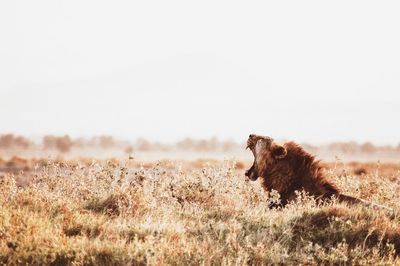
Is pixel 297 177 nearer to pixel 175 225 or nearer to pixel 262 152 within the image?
pixel 262 152

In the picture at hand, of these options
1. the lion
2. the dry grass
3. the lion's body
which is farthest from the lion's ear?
the dry grass

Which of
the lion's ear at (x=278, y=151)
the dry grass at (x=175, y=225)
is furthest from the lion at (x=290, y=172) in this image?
the dry grass at (x=175, y=225)

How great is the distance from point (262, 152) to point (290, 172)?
1.93 ft

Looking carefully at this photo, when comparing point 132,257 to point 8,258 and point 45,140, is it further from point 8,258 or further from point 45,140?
point 45,140

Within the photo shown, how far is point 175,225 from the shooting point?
8.09 m

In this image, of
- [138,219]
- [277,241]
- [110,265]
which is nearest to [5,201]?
[138,219]

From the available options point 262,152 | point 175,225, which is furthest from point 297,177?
point 175,225

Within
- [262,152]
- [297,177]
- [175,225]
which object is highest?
[262,152]

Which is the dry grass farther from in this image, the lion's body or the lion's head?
the lion's body

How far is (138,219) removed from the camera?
882 centimetres

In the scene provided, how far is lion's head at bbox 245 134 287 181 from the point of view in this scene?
1060 cm

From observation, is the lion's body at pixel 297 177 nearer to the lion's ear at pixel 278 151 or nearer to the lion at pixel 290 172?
the lion at pixel 290 172

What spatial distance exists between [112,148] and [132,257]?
117m

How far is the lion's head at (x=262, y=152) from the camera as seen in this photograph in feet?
34.8
